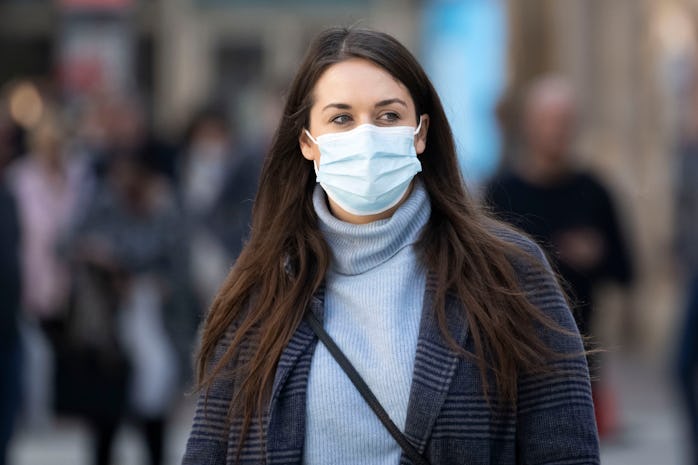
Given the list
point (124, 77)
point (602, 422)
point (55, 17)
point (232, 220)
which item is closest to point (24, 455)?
point (232, 220)

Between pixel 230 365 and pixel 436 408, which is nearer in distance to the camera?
pixel 436 408

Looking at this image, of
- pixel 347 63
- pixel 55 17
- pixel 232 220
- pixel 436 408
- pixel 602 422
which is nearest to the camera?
pixel 436 408

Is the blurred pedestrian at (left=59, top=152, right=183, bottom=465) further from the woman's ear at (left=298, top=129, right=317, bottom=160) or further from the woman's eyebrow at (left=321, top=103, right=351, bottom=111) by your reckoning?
the woman's eyebrow at (left=321, top=103, right=351, bottom=111)

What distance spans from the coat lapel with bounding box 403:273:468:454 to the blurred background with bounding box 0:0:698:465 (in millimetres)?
664

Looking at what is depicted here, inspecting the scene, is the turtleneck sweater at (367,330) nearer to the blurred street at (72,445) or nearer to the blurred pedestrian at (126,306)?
the blurred pedestrian at (126,306)

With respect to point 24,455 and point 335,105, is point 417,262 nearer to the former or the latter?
point 335,105

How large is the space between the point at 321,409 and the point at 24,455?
23.5ft

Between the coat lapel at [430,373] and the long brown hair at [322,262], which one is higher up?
the long brown hair at [322,262]

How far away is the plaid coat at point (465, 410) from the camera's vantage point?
11.4ft

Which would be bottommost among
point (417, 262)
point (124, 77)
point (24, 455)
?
point (24, 455)

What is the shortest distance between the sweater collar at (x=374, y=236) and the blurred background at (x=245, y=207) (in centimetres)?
52

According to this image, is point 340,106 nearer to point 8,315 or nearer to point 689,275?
point 8,315

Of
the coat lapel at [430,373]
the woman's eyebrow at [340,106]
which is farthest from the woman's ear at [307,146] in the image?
the coat lapel at [430,373]

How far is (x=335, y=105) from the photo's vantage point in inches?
147
